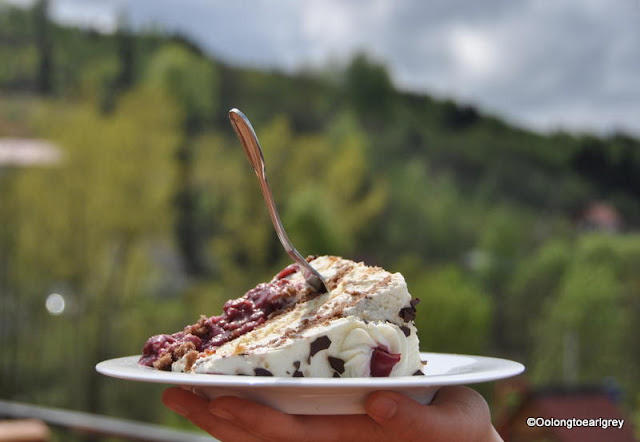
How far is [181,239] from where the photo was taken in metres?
5.95

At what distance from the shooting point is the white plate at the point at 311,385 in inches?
28.1

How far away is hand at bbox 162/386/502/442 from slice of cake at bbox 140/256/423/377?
0.17ft

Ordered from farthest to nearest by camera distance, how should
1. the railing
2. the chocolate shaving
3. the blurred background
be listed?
the blurred background
the railing
the chocolate shaving

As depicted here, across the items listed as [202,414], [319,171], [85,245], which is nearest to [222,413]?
[202,414]

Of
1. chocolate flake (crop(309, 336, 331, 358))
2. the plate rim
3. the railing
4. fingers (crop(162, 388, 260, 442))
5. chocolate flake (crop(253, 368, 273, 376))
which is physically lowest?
the railing

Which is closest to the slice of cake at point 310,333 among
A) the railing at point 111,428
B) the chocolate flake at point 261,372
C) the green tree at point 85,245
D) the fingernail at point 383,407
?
the chocolate flake at point 261,372

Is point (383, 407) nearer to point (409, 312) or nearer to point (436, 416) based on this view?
point (436, 416)

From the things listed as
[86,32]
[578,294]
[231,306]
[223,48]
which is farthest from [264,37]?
[231,306]

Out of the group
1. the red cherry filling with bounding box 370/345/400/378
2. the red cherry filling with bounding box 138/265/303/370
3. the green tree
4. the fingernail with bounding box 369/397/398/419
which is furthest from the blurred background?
the fingernail with bounding box 369/397/398/419

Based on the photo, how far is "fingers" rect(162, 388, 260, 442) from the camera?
799mm

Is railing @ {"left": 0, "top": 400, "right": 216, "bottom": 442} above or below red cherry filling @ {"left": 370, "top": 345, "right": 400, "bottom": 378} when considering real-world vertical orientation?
below

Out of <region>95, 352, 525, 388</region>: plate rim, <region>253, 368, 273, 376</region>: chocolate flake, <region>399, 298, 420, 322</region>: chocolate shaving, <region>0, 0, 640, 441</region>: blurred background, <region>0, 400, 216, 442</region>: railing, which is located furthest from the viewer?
<region>0, 0, 640, 441</region>: blurred background

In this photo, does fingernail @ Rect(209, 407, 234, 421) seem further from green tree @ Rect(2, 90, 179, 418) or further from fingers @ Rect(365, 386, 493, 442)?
green tree @ Rect(2, 90, 179, 418)

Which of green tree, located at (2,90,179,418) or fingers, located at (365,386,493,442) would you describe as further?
green tree, located at (2,90,179,418)
